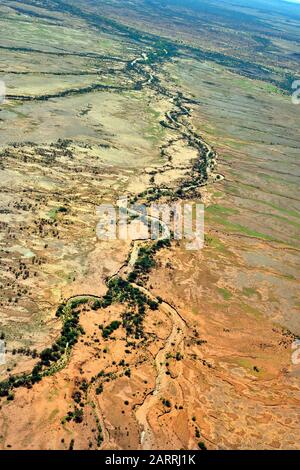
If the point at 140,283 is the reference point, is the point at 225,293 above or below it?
above

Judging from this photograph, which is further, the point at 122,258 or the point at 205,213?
the point at 205,213

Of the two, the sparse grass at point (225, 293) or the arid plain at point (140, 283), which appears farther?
the sparse grass at point (225, 293)

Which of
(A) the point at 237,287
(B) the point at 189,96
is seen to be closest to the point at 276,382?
(A) the point at 237,287

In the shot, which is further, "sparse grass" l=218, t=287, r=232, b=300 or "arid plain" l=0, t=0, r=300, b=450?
"sparse grass" l=218, t=287, r=232, b=300

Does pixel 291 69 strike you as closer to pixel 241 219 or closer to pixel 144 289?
pixel 241 219

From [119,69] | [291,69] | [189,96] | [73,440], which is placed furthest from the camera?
[291,69]

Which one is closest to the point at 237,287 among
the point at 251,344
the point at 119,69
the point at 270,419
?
the point at 251,344

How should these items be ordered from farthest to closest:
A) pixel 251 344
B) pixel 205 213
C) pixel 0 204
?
pixel 205 213 < pixel 0 204 < pixel 251 344

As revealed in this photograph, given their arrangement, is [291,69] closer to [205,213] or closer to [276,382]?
[205,213]

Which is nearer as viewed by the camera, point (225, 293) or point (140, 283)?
point (140, 283)
